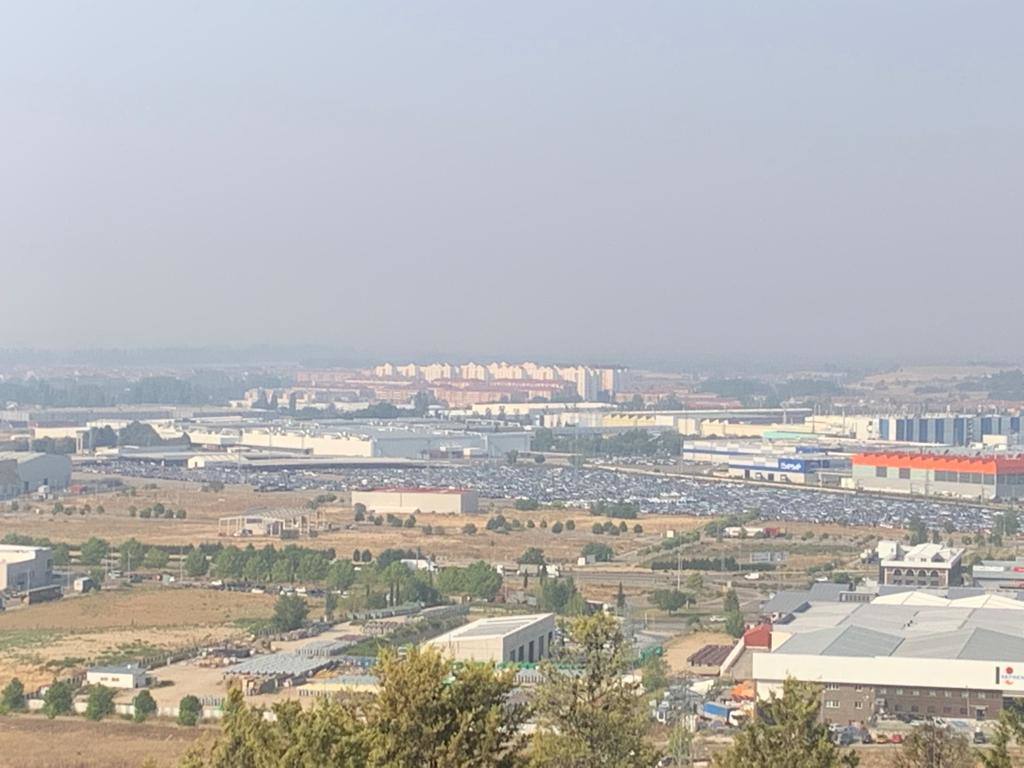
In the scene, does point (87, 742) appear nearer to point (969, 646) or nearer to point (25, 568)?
point (969, 646)

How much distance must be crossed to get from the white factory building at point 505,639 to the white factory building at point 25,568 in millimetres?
4856

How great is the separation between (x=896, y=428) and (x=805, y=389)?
2518 cm

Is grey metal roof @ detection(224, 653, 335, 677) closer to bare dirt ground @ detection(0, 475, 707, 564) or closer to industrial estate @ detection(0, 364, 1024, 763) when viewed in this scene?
industrial estate @ detection(0, 364, 1024, 763)

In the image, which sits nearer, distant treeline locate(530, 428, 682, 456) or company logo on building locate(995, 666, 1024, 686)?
company logo on building locate(995, 666, 1024, 686)

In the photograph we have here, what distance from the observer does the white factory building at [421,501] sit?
2308cm

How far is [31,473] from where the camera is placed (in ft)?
87.2

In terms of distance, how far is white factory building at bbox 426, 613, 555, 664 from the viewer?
11.6 m

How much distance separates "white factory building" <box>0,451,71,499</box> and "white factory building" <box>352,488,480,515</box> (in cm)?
557

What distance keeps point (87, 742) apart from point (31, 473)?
17.5 m

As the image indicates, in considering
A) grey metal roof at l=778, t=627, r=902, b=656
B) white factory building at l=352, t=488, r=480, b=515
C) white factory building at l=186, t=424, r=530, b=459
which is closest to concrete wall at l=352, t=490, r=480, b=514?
white factory building at l=352, t=488, r=480, b=515

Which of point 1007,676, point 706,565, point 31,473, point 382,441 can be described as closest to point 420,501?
point 706,565

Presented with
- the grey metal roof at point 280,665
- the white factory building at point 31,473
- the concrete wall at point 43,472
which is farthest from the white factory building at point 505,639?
the concrete wall at point 43,472

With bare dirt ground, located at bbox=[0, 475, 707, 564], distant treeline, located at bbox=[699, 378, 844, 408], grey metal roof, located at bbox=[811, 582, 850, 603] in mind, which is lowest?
bare dirt ground, located at bbox=[0, 475, 707, 564]

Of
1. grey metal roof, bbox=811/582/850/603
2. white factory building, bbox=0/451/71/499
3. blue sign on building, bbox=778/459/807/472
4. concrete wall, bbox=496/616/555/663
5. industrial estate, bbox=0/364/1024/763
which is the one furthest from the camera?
blue sign on building, bbox=778/459/807/472
